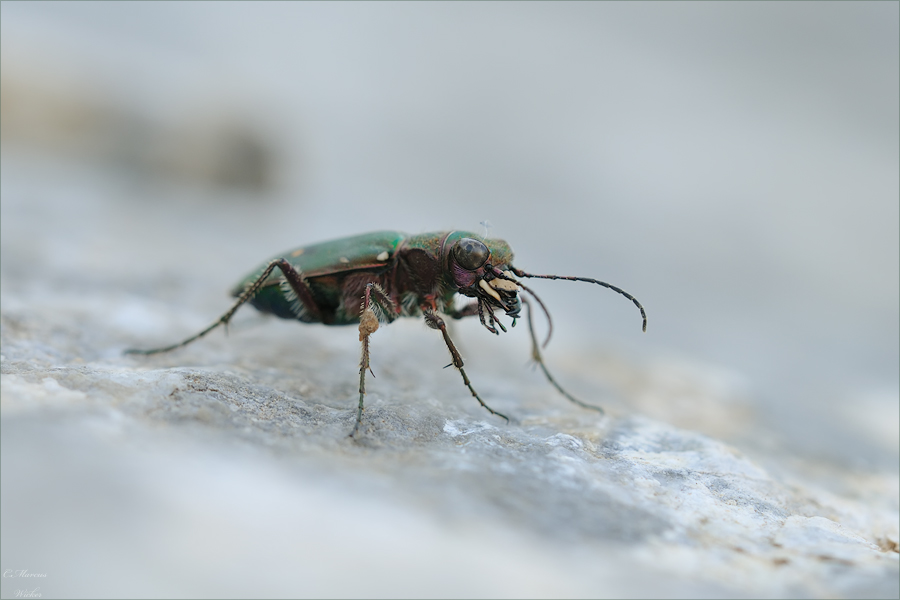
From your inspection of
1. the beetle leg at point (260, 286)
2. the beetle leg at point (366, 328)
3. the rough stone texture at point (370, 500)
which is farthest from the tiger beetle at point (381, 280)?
the rough stone texture at point (370, 500)

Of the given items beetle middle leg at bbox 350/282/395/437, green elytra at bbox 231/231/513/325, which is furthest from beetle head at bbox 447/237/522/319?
→ beetle middle leg at bbox 350/282/395/437

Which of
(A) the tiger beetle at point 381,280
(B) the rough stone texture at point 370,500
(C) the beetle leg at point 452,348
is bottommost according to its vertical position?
(B) the rough stone texture at point 370,500

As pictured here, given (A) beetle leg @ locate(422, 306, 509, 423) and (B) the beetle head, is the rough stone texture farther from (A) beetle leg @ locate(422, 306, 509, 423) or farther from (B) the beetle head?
(B) the beetle head

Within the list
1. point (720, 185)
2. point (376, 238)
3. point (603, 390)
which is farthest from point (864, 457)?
point (720, 185)

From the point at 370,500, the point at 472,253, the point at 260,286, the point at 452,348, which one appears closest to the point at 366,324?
the point at 452,348

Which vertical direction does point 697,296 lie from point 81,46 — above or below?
below

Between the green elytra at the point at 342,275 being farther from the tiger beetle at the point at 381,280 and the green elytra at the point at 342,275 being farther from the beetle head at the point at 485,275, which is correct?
the beetle head at the point at 485,275

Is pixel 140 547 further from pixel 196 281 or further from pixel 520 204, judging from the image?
pixel 520 204
